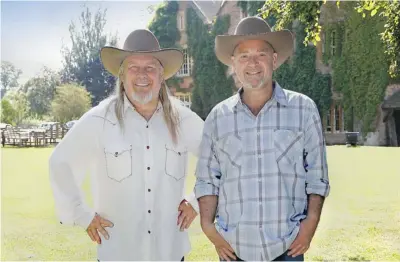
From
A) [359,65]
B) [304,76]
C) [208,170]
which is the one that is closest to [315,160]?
[208,170]

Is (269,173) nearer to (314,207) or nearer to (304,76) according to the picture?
(314,207)

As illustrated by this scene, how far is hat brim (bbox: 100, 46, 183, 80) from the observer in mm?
3621

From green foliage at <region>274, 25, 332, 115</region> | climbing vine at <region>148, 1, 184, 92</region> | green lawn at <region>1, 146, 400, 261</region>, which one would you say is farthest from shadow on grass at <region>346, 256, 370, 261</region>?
climbing vine at <region>148, 1, 184, 92</region>

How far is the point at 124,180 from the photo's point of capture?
136 inches

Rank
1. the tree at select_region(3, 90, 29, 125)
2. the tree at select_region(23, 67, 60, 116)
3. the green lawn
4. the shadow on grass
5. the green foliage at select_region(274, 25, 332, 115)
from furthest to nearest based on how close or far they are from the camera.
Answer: the tree at select_region(23, 67, 60, 116) < the tree at select_region(3, 90, 29, 125) < the green foliage at select_region(274, 25, 332, 115) < the green lawn < the shadow on grass

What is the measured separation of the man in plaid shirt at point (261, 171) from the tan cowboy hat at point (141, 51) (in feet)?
2.14

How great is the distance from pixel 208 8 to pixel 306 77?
33.6 feet

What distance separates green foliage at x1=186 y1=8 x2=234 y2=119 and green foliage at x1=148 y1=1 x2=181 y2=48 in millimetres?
869

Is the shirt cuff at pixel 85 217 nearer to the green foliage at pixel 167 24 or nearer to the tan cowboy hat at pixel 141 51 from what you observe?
the tan cowboy hat at pixel 141 51

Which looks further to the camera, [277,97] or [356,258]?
[356,258]

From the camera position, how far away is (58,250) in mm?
7020

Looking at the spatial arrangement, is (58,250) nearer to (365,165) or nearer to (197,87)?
(365,165)

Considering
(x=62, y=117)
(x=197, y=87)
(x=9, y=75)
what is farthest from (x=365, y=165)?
(x=9, y=75)

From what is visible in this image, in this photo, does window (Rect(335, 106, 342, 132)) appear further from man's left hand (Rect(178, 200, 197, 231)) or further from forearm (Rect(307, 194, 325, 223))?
forearm (Rect(307, 194, 325, 223))
